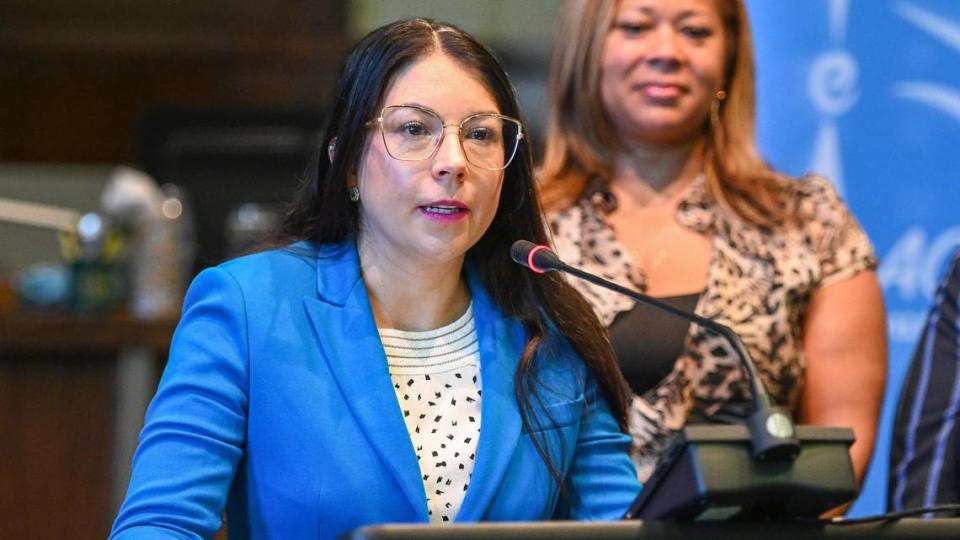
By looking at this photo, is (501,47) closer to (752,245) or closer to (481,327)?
(752,245)

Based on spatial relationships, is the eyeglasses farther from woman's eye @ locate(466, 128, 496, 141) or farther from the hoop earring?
the hoop earring

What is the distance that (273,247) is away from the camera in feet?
5.80

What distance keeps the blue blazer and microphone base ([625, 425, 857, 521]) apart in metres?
0.36

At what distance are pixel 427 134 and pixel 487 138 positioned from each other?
8 cm

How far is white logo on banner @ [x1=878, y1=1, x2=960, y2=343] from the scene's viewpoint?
9.00ft

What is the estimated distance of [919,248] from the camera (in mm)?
2756

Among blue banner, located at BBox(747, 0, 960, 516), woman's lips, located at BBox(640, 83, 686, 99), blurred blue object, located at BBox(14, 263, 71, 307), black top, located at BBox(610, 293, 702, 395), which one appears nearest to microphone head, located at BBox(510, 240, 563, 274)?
black top, located at BBox(610, 293, 702, 395)

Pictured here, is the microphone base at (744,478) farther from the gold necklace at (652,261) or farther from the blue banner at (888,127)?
the blue banner at (888,127)

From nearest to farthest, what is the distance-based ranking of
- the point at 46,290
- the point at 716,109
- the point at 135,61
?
the point at 716,109
the point at 46,290
the point at 135,61

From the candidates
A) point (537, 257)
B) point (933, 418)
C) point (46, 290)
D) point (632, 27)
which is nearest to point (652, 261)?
point (632, 27)

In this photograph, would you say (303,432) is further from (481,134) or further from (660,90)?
(660,90)

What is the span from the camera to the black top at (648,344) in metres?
2.24

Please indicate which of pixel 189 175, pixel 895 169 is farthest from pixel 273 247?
pixel 189 175

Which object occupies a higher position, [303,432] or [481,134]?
[481,134]
